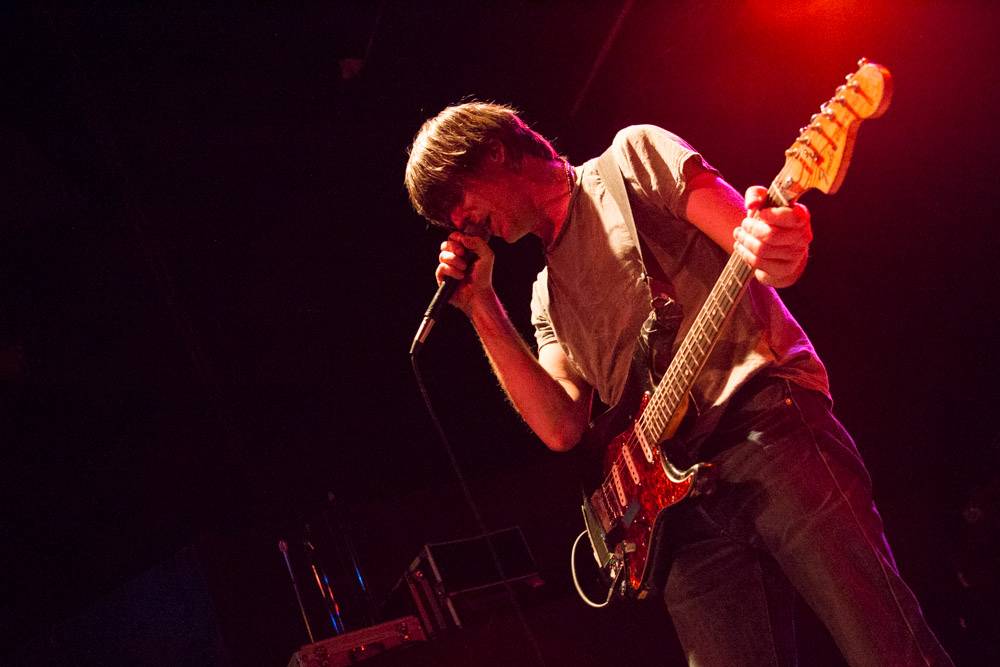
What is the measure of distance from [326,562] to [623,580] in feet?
8.27

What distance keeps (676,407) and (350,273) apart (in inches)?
115

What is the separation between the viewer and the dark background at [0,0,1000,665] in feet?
11.2

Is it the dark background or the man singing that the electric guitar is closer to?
the man singing

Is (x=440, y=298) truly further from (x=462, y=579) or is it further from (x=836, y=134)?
(x=462, y=579)

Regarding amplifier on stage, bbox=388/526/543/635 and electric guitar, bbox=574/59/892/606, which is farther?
amplifier on stage, bbox=388/526/543/635

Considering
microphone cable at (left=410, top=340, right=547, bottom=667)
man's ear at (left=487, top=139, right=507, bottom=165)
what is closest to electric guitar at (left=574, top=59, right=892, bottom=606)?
microphone cable at (left=410, top=340, right=547, bottom=667)

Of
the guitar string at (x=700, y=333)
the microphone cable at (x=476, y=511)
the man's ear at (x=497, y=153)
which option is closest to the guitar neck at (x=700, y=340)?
the guitar string at (x=700, y=333)

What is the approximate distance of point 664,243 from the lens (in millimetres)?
1847

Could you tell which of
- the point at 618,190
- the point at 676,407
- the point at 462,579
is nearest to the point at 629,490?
the point at 676,407

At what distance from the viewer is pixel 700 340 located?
1.60m

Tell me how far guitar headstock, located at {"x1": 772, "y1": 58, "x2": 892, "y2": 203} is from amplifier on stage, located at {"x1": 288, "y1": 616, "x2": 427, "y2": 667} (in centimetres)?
207

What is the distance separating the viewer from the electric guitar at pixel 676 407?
1257mm

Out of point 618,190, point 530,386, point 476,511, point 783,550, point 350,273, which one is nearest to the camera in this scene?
point 783,550

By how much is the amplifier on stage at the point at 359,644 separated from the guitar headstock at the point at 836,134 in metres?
2.07
